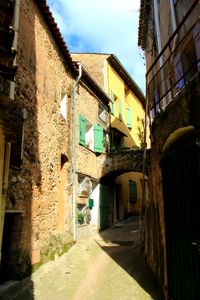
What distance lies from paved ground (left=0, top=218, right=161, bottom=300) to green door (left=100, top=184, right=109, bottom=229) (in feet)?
11.1

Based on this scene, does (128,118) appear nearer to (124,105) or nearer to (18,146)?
(124,105)

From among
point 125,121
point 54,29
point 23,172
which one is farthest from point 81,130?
point 125,121

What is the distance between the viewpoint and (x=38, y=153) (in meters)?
8.55

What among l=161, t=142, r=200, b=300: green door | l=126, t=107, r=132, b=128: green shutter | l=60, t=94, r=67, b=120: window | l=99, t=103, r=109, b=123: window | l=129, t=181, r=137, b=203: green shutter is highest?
l=126, t=107, r=132, b=128: green shutter

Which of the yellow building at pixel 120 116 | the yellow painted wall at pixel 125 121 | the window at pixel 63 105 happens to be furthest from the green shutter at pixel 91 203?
the yellow painted wall at pixel 125 121

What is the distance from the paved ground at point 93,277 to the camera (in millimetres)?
6344

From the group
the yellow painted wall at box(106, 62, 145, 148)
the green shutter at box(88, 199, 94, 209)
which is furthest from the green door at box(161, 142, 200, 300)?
the yellow painted wall at box(106, 62, 145, 148)

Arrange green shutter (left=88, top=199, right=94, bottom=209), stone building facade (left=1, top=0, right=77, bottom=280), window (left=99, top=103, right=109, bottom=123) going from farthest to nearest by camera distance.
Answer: window (left=99, top=103, right=109, bottom=123)
green shutter (left=88, top=199, right=94, bottom=209)
stone building facade (left=1, top=0, right=77, bottom=280)

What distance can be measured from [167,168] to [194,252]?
1623 mm

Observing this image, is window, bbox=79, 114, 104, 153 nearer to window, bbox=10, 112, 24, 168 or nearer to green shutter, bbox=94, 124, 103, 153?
green shutter, bbox=94, 124, 103, 153

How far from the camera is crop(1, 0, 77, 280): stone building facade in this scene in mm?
7168

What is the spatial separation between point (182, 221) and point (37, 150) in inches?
190

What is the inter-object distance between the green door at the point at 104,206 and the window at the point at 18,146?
7690mm

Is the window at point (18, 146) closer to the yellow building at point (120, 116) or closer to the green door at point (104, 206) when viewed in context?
the green door at point (104, 206)
